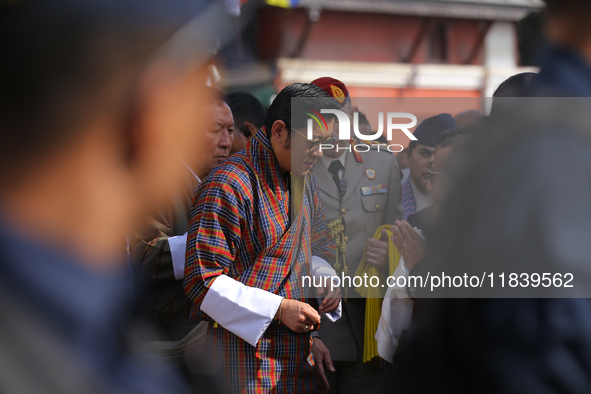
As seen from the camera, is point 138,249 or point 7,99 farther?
point 138,249

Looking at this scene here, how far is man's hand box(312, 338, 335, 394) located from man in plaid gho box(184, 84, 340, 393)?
0.21 meters

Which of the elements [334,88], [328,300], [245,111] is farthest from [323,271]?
[245,111]

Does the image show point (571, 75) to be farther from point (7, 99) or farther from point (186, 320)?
point (186, 320)

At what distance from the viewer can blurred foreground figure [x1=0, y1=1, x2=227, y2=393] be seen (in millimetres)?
491

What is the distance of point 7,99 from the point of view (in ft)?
1.69

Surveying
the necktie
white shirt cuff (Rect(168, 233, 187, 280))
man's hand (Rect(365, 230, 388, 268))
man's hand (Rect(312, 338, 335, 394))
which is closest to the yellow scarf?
man's hand (Rect(365, 230, 388, 268))

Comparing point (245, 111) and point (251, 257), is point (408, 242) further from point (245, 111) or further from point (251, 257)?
point (245, 111)

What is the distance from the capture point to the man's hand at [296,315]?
61.9 inches

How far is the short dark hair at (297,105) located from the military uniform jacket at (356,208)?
0.48 m

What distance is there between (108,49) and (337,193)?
1.83m

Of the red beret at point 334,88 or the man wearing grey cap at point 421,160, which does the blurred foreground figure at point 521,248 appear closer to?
the red beret at point 334,88

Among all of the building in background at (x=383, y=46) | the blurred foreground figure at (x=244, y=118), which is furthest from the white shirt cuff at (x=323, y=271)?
the building in background at (x=383, y=46)

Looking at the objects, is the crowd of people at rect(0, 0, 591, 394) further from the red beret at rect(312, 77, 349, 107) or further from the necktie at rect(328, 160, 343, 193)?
the necktie at rect(328, 160, 343, 193)

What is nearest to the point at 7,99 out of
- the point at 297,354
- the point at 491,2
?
the point at 297,354
